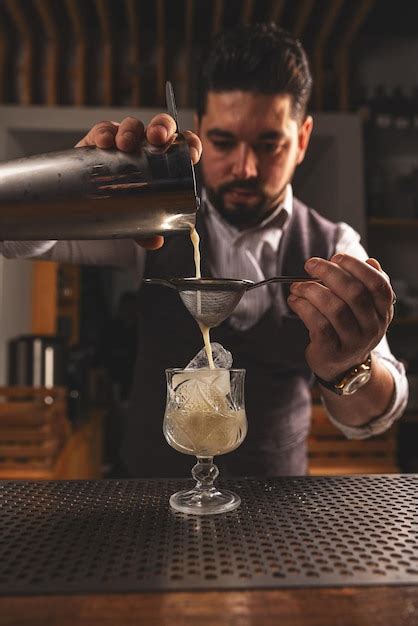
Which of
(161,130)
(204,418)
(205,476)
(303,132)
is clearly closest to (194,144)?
(161,130)

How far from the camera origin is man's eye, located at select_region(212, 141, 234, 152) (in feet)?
6.14

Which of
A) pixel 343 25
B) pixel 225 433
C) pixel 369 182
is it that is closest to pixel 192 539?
pixel 225 433

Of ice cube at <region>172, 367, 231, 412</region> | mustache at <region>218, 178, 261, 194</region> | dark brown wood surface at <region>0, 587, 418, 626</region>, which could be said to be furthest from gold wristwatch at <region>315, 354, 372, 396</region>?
mustache at <region>218, 178, 261, 194</region>

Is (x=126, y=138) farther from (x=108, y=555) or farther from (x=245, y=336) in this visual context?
(x=245, y=336)

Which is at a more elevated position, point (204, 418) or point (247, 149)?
point (247, 149)

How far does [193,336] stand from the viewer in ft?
6.28

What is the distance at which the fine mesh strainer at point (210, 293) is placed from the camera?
46.0 inches

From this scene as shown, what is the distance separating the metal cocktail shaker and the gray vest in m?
0.93

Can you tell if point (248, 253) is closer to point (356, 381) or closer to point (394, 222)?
point (356, 381)

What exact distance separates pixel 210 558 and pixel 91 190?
23.1 inches

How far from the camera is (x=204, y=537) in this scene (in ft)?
2.83

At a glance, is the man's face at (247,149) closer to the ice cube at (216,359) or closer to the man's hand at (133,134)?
the ice cube at (216,359)

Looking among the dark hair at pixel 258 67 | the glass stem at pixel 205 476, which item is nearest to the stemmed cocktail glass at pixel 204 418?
the glass stem at pixel 205 476

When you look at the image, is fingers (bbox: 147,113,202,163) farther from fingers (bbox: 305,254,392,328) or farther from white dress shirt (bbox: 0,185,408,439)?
white dress shirt (bbox: 0,185,408,439)
